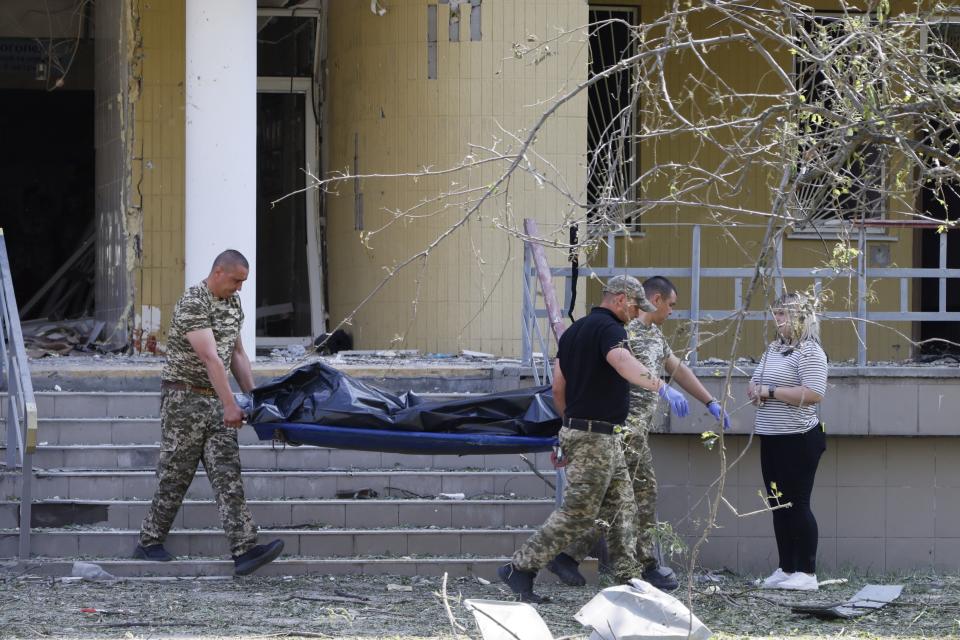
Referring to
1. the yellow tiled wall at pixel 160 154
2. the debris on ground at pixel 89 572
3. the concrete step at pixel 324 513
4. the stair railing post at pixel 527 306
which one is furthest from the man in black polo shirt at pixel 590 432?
the yellow tiled wall at pixel 160 154

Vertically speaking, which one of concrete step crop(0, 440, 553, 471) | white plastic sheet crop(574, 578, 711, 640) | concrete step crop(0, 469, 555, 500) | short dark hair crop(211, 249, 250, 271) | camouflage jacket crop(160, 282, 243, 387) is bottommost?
white plastic sheet crop(574, 578, 711, 640)

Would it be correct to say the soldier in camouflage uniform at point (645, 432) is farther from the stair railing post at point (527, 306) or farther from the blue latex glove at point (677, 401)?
the stair railing post at point (527, 306)

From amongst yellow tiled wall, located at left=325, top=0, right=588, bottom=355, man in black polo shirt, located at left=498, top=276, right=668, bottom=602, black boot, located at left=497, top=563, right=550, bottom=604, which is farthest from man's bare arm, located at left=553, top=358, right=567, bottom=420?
yellow tiled wall, located at left=325, top=0, right=588, bottom=355

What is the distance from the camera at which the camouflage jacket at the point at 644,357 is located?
805 cm

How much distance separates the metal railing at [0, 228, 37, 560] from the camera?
7922 mm

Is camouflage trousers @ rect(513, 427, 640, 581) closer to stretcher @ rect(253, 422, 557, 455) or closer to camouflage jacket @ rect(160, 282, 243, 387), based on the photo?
stretcher @ rect(253, 422, 557, 455)

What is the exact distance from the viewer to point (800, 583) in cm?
848

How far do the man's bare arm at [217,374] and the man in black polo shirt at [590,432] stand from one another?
5.43 feet

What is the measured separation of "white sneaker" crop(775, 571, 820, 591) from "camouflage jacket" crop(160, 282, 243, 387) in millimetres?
3480

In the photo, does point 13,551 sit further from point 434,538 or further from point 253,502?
point 434,538

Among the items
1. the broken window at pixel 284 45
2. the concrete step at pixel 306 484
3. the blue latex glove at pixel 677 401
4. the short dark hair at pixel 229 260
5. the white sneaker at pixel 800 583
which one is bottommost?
the white sneaker at pixel 800 583

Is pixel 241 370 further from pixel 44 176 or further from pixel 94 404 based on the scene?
pixel 44 176

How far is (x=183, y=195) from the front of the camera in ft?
39.4

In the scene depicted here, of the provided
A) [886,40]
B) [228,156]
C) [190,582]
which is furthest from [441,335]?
[886,40]
